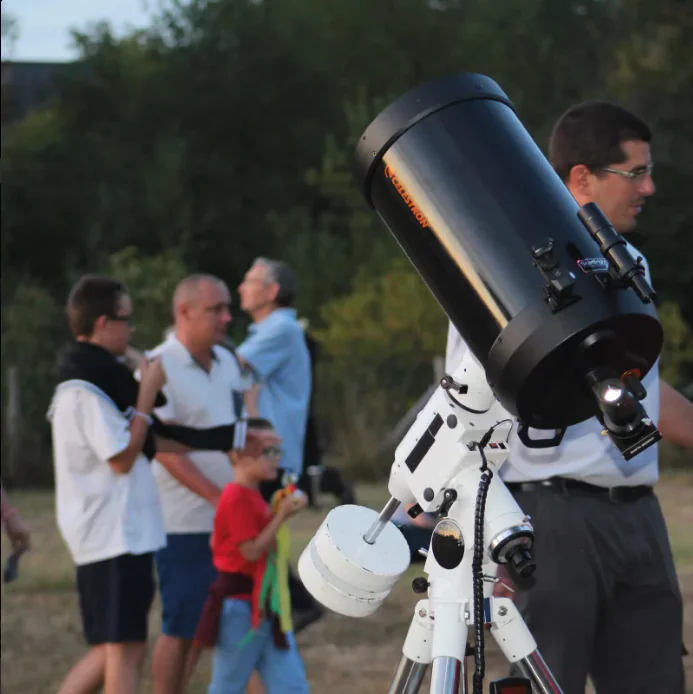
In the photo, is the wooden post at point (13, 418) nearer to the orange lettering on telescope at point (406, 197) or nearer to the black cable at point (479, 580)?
the orange lettering on telescope at point (406, 197)

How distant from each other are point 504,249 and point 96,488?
2.76m

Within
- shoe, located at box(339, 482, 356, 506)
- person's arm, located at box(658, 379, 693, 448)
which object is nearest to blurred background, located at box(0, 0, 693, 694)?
shoe, located at box(339, 482, 356, 506)

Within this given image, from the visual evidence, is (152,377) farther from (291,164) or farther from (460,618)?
(291,164)

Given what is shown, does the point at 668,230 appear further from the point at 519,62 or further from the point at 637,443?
the point at 637,443

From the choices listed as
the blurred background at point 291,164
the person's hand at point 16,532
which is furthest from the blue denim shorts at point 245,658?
the blurred background at point 291,164

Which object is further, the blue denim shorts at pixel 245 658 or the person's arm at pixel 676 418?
the blue denim shorts at pixel 245 658

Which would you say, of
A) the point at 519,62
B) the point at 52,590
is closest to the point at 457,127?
the point at 52,590

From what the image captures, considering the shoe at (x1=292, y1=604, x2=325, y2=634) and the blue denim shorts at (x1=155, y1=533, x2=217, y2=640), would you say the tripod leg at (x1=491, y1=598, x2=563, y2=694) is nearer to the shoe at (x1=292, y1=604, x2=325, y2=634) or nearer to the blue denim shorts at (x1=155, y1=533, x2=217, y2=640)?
the blue denim shorts at (x1=155, y1=533, x2=217, y2=640)

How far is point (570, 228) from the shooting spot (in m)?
2.63

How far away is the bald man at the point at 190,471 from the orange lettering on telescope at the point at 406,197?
2792 mm

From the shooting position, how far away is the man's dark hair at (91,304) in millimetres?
5168

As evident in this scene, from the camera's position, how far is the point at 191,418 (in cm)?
561

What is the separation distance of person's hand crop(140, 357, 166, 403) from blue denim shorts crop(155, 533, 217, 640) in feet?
2.03

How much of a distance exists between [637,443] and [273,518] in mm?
2879
